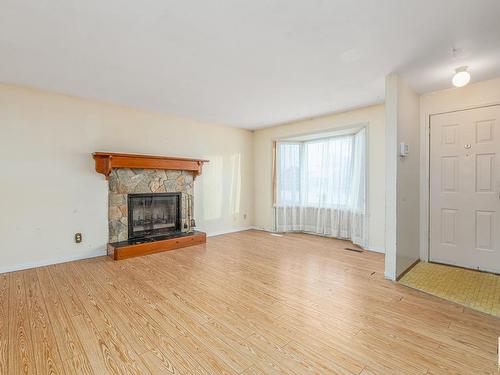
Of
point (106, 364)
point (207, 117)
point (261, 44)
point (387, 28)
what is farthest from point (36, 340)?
point (207, 117)

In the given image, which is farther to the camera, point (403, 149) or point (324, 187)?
point (324, 187)

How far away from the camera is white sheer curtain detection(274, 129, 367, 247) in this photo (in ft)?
14.5

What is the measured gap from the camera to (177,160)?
4.37 m

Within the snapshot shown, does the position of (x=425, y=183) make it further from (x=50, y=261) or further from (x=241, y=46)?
(x=50, y=261)

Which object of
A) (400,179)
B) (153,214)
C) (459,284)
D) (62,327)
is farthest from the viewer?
(153,214)

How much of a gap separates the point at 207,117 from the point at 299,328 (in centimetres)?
385

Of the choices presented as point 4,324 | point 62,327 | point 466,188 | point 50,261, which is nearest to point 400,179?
point 466,188

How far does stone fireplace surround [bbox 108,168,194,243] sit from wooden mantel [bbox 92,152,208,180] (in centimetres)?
21

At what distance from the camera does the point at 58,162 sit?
11.2 feet

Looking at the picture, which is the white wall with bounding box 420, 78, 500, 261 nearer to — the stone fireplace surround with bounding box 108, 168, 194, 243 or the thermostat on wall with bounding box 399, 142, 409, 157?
the thermostat on wall with bounding box 399, 142, 409, 157

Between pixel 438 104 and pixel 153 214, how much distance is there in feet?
15.3

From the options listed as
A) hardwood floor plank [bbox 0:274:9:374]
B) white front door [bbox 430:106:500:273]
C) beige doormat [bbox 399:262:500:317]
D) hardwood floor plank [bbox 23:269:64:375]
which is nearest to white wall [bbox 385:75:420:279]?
beige doormat [bbox 399:262:500:317]

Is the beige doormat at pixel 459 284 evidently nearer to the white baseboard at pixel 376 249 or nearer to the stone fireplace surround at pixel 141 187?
the white baseboard at pixel 376 249

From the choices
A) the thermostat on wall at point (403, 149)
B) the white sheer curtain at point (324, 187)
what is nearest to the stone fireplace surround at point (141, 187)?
the white sheer curtain at point (324, 187)
